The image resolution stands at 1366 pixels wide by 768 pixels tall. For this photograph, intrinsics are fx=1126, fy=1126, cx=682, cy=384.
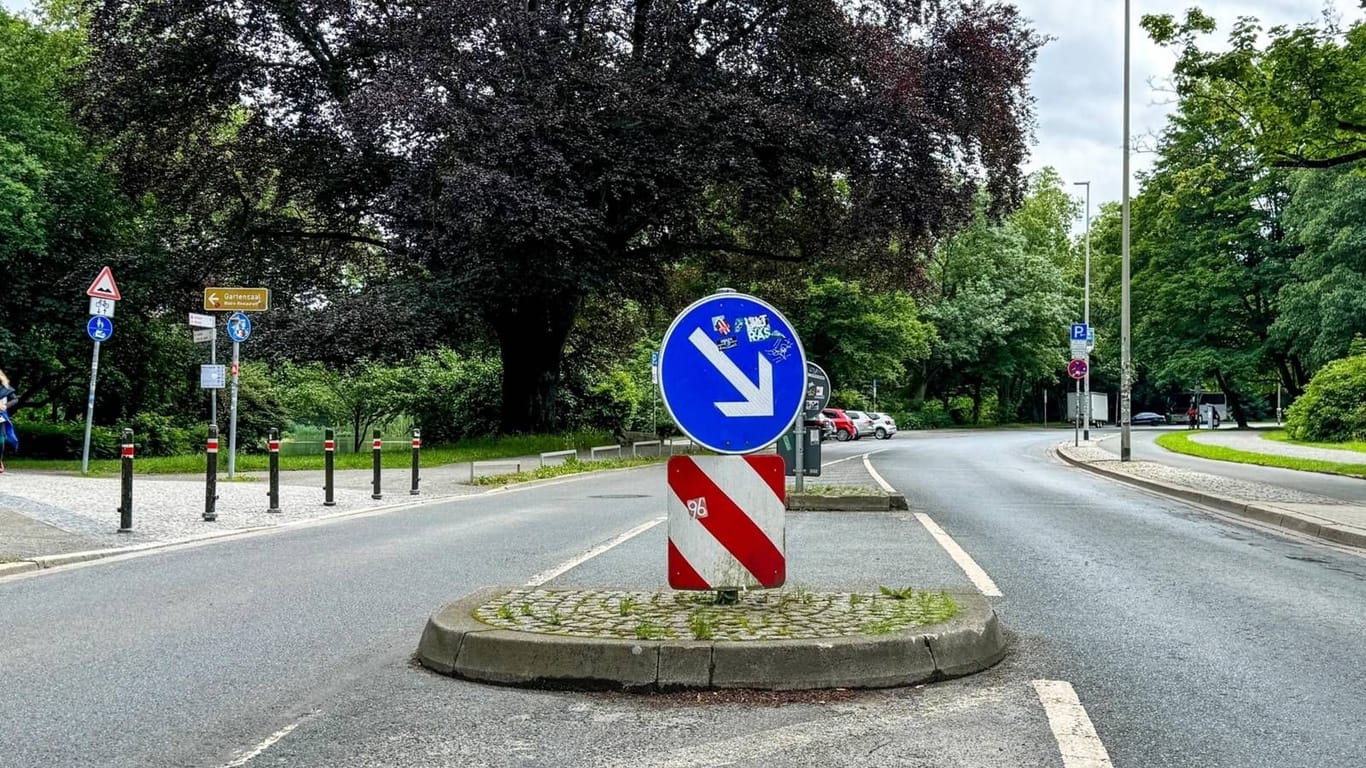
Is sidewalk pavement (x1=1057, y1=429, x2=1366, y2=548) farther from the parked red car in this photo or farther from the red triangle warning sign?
the parked red car

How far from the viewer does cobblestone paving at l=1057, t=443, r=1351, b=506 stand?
15.9 meters

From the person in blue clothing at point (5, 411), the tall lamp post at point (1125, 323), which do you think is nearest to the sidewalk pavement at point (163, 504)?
the person in blue clothing at point (5, 411)

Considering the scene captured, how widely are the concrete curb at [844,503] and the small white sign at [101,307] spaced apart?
12.5m

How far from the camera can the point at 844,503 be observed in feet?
46.0

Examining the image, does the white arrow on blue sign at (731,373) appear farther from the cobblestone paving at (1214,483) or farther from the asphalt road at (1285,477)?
the asphalt road at (1285,477)

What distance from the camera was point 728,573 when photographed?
600cm

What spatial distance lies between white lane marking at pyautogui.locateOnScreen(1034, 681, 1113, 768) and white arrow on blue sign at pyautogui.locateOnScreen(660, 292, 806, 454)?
1.84 m

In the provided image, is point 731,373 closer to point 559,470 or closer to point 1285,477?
point 559,470

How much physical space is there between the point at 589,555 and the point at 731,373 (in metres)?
4.11

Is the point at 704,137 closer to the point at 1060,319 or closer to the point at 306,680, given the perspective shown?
the point at 306,680

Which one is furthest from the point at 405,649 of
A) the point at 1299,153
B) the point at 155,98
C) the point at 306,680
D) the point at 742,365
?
the point at 155,98

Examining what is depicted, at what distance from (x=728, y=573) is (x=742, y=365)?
1.11m

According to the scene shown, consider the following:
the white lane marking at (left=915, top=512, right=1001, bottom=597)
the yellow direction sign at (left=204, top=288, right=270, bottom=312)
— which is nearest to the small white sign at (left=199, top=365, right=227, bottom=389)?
the yellow direction sign at (left=204, top=288, right=270, bottom=312)

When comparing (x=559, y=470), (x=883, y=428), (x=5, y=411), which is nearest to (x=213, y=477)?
(x=5, y=411)
